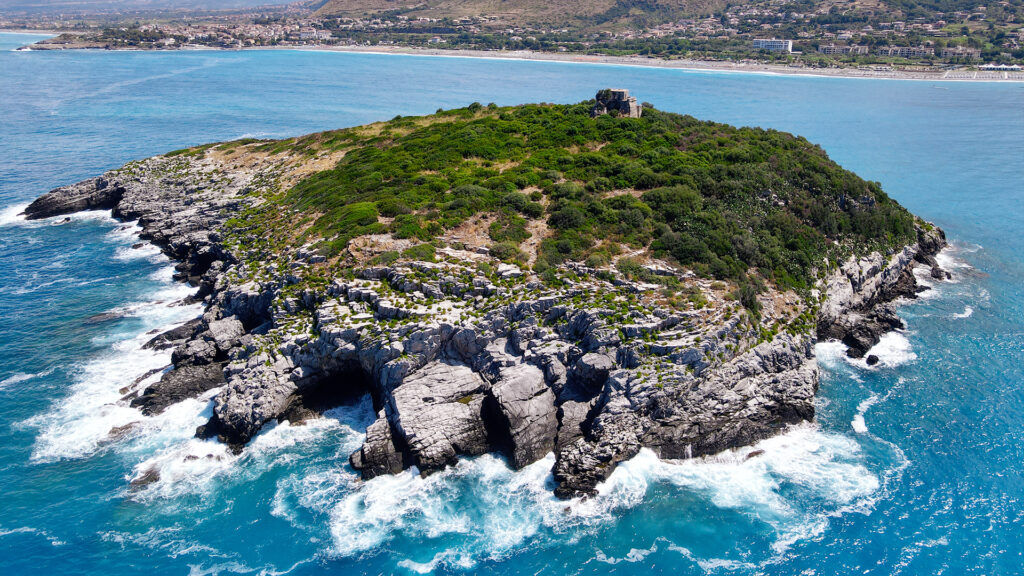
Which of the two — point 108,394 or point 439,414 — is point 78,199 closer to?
point 108,394

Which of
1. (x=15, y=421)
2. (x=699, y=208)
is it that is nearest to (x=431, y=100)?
(x=699, y=208)

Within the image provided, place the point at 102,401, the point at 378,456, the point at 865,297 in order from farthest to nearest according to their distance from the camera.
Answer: the point at 865,297
the point at 102,401
the point at 378,456

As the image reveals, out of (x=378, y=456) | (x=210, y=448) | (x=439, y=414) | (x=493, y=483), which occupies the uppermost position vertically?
(x=439, y=414)

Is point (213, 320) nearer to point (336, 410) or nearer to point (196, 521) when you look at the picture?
point (336, 410)

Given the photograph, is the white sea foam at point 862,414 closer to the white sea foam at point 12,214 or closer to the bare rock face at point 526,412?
the bare rock face at point 526,412

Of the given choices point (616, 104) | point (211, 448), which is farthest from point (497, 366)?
point (616, 104)

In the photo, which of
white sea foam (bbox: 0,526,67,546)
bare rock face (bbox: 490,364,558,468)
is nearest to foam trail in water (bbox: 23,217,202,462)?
white sea foam (bbox: 0,526,67,546)

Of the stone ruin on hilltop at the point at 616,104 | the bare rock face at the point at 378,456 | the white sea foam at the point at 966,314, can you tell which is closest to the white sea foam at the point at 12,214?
the bare rock face at the point at 378,456
